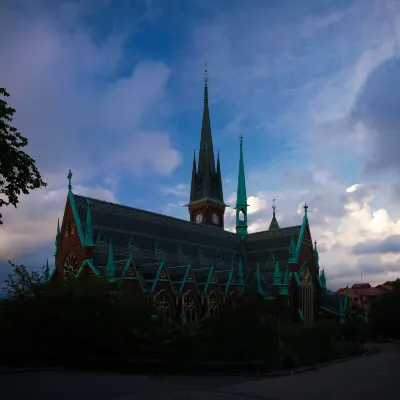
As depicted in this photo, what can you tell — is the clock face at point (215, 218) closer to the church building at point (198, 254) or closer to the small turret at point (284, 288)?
the church building at point (198, 254)

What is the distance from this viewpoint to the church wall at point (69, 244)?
4600cm

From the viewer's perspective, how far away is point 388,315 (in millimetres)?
73812

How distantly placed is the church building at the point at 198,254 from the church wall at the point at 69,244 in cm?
9

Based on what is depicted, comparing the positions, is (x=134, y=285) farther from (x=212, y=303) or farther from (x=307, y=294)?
(x=307, y=294)

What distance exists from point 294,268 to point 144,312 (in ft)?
121

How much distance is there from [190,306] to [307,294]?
20.7m

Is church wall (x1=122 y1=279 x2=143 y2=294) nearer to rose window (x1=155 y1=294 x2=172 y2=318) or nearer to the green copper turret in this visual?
rose window (x1=155 y1=294 x2=172 y2=318)

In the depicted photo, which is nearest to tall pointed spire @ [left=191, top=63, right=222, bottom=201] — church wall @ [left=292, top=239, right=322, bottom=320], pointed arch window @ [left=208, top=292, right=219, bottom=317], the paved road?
church wall @ [left=292, top=239, right=322, bottom=320]

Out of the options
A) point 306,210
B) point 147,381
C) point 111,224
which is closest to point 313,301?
point 306,210

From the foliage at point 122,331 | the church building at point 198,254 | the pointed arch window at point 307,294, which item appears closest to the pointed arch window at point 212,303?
the church building at point 198,254

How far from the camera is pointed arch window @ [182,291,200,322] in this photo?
49.4 metres

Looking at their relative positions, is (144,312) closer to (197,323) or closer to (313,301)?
(197,323)

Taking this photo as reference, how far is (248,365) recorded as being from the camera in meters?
25.8

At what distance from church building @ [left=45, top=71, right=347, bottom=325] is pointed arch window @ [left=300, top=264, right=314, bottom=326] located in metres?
0.01
